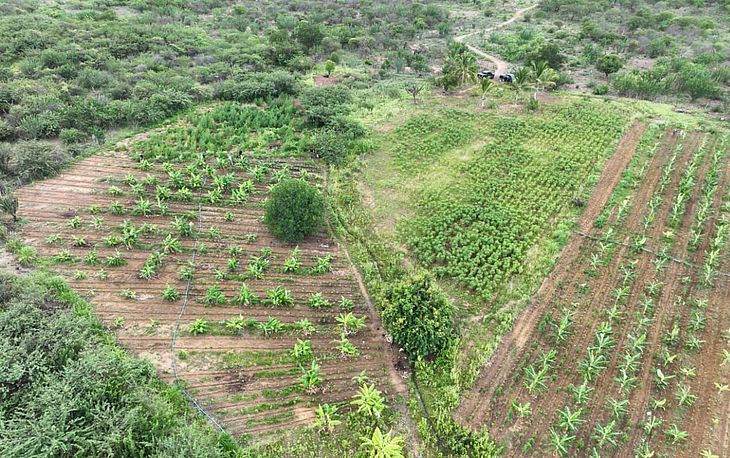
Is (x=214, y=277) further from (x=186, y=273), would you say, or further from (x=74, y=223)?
(x=74, y=223)

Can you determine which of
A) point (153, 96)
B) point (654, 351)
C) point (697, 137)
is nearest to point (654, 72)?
point (697, 137)

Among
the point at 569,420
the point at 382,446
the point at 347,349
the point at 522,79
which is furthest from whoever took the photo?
the point at 522,79

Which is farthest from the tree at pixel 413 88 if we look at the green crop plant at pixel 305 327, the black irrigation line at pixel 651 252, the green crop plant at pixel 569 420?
the green crop plant at pixel 569 420

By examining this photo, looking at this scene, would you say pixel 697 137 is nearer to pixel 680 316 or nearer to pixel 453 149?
pixel 453 149

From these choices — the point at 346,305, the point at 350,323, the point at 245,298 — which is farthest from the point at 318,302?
the point at 245,298

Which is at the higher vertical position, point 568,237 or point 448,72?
point 448,72

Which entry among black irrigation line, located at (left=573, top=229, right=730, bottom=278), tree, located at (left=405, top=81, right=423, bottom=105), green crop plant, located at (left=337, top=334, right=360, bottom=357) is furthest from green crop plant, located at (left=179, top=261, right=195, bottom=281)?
tree, located at (left=405, top=81, right=423, bottom=105)

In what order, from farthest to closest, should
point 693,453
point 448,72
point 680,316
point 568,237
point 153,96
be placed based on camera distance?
point 448,72
point 153,96
point 568,237
point 680,316
point 693,453
